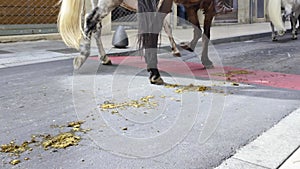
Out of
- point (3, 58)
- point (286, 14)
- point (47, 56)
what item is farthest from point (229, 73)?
point (286, 14)

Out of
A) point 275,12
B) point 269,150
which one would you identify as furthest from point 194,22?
point 275,12

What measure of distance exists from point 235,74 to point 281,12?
5.42 metres

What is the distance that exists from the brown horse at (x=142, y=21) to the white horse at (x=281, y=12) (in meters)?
3.91

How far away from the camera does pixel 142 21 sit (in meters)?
4.36

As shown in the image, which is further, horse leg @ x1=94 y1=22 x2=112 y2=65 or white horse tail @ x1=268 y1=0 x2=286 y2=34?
white horse tail @ x1=268 y1=0 x2=286 y2=34

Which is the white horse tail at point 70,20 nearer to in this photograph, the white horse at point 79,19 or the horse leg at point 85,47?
the white horse at point 79,19

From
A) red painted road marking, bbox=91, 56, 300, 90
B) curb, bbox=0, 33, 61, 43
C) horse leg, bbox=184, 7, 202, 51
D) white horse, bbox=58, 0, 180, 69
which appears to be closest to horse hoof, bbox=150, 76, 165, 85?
red painted road marking, bbox=91, 56, 300, 90

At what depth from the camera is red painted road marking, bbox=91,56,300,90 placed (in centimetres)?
488

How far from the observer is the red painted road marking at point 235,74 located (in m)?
4.88

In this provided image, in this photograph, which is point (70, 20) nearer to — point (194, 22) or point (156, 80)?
point (156, 80)

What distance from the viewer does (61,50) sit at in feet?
28.4

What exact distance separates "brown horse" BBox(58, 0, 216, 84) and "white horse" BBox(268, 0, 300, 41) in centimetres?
391

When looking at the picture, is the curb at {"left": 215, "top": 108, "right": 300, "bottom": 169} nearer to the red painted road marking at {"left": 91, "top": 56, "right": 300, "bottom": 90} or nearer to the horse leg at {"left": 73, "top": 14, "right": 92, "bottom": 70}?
the red painted road marking at {"left": 91, "top": 56, "right": 300, "bottom": 90}

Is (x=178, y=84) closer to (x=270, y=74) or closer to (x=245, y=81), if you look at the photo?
(x=245, y=81)
